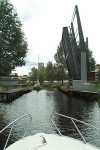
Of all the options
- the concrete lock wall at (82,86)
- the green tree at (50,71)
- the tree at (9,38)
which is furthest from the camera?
the green tree at (50,71)

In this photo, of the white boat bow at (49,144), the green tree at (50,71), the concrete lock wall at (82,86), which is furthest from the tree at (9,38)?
the green tree at (50,71)

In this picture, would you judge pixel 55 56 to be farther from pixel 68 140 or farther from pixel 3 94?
pixel 68 140

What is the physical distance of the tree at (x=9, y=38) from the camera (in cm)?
3878

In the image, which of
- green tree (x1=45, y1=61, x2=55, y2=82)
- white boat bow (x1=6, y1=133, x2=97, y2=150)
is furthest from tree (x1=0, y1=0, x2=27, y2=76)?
green tree (x1=45, y1=61, x2=55, y2=82)

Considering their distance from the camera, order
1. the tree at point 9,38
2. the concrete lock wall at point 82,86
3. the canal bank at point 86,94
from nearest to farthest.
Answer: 1. the tree at point 9,38
2. the canal bank at point 86,94
3. the concrete lock wall at point 82,86

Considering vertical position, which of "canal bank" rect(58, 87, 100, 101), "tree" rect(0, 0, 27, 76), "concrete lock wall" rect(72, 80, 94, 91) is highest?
"tree" rect(0, 0, 27, 76)

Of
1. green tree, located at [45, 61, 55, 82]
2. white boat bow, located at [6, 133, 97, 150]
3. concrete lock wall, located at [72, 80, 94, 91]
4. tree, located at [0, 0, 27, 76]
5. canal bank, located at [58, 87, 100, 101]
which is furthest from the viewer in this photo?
green tree, located at [45, 61, 55, 82]

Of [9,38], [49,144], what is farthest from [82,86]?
A: [49,144]

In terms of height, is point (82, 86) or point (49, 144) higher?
point (82, 86)

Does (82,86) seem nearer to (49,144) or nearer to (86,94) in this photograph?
(86,94)

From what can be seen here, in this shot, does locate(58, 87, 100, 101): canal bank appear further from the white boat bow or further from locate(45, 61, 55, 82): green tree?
locate(45, 61, 55, 82): green tree

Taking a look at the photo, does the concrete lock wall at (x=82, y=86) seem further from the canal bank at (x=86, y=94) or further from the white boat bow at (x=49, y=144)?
the white boat bow at (x=49, y=144)

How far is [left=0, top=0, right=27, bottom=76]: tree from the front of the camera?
38781 mm

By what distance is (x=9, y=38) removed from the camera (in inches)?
1555
